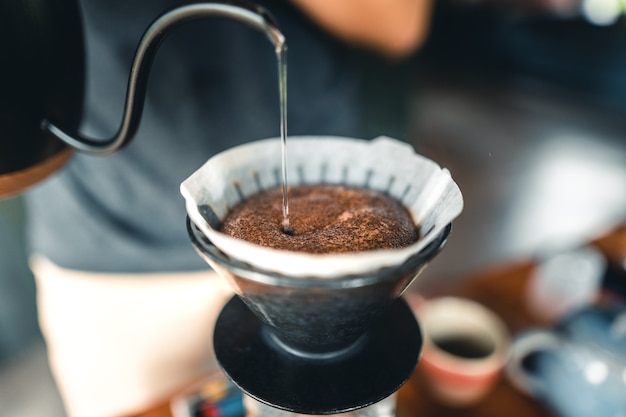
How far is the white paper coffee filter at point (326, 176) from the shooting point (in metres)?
0.54

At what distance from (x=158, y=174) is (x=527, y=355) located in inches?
43.9

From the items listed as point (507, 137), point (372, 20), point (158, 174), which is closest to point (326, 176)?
point (158, 174)

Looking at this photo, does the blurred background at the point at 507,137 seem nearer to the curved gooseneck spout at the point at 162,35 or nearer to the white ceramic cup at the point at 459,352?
the white ceramic cup at the point at 459,352

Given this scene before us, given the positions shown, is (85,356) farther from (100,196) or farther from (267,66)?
(267,66)

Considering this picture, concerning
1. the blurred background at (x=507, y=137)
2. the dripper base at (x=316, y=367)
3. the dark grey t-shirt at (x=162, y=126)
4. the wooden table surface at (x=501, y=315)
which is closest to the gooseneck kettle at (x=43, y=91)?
the dripper base at (x=316, y=367)

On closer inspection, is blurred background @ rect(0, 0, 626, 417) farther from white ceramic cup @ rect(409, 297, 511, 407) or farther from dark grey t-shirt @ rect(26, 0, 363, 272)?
dark grey t-shirt @ rect(26, 0, 363, 272)

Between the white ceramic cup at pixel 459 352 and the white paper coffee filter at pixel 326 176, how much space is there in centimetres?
56

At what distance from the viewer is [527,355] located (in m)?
1.22

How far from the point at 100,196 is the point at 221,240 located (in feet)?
3.68

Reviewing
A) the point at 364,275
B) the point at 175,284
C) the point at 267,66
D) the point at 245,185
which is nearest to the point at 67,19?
the point at 245,185

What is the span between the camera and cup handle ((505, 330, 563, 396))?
118 cm

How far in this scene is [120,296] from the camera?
1528 millimetres

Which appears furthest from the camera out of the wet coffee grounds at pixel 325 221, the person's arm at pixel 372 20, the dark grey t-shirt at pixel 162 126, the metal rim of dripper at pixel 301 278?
the person's arm at pixel 372 20

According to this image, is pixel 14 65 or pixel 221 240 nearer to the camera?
pixel 221 240
